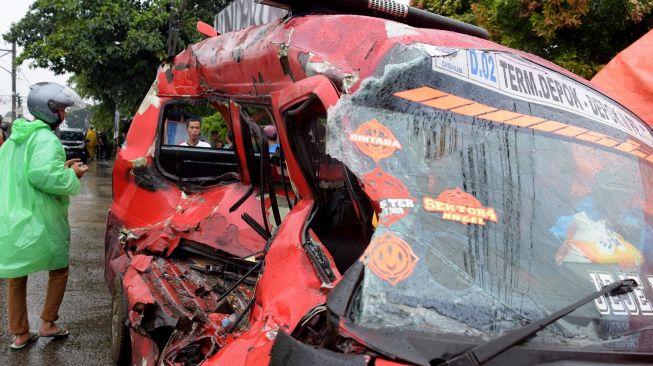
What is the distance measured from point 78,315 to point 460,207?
4.45 m

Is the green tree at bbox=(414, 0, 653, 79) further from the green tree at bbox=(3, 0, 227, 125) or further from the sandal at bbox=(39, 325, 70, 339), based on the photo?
the green tree at bbox=(3, 0, 227, 125)

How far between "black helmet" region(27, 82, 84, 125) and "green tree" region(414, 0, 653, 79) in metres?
4.04

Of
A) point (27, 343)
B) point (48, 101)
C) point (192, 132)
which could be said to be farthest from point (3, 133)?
point (27, 343)

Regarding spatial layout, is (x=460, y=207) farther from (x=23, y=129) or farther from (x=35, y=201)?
(x=23, y=129)

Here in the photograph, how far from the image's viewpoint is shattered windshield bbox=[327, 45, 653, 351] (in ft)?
6.07

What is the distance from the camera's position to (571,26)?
18.1ft

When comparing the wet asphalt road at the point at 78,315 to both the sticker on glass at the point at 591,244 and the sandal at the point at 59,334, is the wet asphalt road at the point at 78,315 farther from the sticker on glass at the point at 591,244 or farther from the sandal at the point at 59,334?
the sticker on glass at the point at 591,244

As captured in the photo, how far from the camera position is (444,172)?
210 cm

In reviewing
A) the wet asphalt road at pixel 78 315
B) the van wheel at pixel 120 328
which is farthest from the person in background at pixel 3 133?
the van wheel at pixel 120 328

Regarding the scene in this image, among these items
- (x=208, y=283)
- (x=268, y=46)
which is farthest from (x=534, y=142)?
(x=208, y=283)

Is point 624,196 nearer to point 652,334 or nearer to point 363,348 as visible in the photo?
point 652,334

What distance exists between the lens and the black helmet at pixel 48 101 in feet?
14.5

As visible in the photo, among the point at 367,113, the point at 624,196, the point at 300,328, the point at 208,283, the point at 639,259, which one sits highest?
the point at 367,113

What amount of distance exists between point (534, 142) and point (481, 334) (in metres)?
0.86
